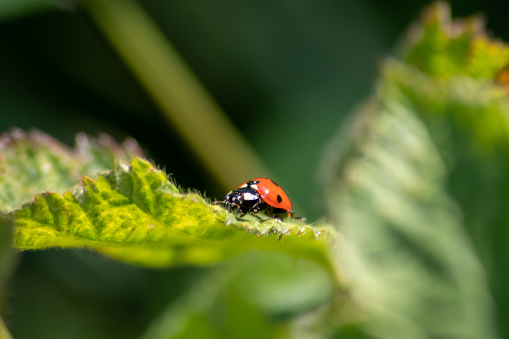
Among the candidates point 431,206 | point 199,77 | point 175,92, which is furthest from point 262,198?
point 199,77

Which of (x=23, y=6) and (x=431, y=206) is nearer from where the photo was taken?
(x=431, y=206)

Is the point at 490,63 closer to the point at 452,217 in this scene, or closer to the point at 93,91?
the point at 452,217

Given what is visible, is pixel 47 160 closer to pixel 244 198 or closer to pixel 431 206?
pixel 244 198

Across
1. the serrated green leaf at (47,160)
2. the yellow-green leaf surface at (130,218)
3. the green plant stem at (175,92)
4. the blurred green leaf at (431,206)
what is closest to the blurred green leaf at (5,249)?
the yellow-green leaf surface at (130,218)

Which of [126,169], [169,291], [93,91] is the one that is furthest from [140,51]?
[126,169]

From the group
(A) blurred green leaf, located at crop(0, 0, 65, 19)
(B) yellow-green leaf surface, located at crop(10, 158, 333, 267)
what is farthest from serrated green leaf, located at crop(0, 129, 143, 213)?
(A) blurred green leaf, located at crop(0, 0, 65, 19)

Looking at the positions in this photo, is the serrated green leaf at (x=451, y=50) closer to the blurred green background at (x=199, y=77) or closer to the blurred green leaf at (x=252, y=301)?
the blurred green background at (x=199, y=77)

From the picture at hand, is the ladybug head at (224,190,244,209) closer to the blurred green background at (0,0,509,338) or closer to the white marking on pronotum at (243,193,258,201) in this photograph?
the white marking on pronotum at (243,193,258,201)
